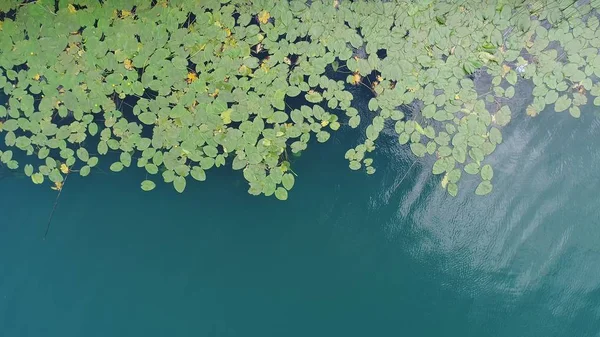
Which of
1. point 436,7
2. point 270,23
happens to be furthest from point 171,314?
point 436,7

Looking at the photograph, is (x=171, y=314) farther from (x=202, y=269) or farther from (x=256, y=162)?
(x=256, y=162)

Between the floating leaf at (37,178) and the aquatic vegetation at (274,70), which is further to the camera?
the floating leaf at (37,178)

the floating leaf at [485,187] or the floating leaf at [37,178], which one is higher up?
the floating leaf at [485,187]

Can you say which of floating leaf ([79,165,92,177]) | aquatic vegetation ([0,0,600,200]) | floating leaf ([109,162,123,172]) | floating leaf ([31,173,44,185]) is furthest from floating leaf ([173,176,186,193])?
floating leaf ([31,173,44,185])

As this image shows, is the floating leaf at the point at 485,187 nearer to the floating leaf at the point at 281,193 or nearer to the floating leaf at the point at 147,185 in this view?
the floating leaf at the point at 281,193

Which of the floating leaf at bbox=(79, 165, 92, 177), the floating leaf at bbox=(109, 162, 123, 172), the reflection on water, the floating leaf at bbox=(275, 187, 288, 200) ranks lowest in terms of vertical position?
→ the floating leaf at bbox=(79, 165, 92, 177)

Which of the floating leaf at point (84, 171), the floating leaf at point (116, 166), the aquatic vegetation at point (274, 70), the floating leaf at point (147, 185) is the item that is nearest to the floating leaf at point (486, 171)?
the aquatic vegetation at point (274, 70)

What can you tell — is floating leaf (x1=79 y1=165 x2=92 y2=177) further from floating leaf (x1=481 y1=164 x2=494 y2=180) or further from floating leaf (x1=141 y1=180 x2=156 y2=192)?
floating leaf (x1=481 y1=164 x2=494 y2=180)

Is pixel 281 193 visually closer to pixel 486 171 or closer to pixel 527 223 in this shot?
pixel 486 171

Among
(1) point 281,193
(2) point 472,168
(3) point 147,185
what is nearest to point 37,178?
(3) point 147,185
